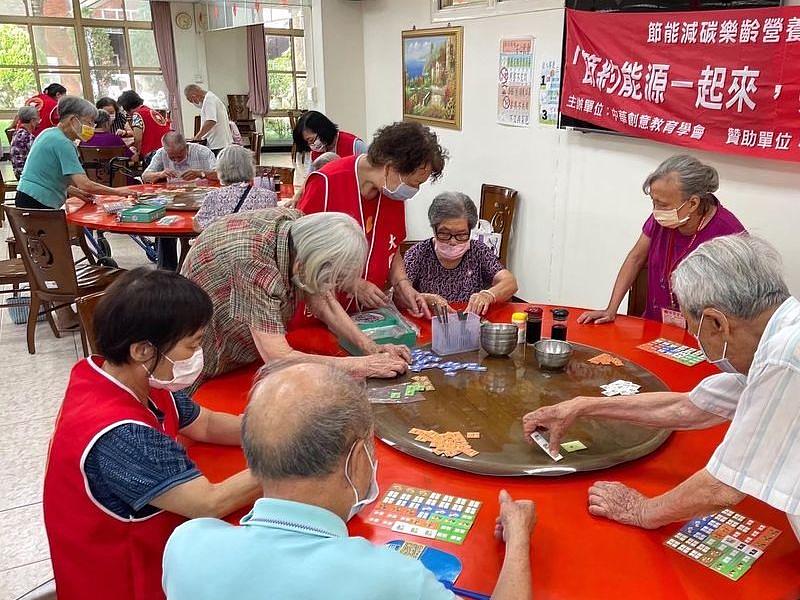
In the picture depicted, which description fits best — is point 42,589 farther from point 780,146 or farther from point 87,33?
point 87,33

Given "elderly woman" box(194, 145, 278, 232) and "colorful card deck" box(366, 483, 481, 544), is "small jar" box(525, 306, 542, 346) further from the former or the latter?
"elderly woman" box(194, 145, 278, 232)

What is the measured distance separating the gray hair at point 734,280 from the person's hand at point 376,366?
3.02 feet

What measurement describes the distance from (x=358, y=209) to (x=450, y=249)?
20.8 inches

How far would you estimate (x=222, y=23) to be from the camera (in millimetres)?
11453

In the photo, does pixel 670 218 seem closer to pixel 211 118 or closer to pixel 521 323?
pixel 521 323

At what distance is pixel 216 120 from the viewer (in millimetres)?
8508

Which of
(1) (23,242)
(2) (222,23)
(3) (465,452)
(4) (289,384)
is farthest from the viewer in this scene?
(2) (222,23)

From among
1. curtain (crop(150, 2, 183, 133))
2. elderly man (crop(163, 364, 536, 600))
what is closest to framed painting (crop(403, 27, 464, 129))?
elderly man (crop(163, 364, 536, 600))

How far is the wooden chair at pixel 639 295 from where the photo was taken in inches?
123

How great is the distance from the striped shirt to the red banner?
2166mm

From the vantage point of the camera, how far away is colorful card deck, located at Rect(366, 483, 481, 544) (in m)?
1.37

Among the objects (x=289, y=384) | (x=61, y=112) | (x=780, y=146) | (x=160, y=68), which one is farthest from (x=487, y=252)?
(x=160, y=68)

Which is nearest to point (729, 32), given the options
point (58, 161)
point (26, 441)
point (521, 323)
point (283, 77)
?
point (521, 323)

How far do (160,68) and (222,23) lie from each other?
2798 millimetres
